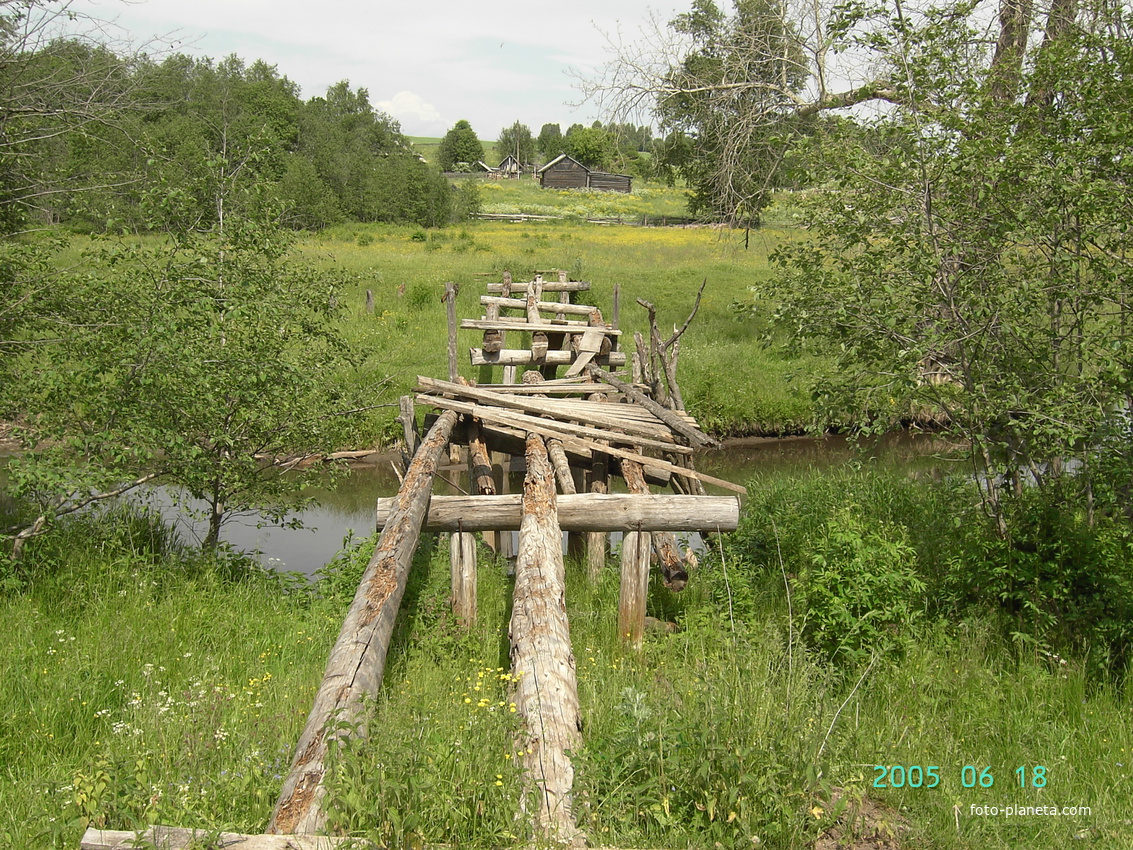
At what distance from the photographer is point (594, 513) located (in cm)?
587

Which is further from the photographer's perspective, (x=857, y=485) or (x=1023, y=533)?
(x=857, y=485)

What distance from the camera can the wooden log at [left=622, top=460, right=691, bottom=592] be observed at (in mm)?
6359

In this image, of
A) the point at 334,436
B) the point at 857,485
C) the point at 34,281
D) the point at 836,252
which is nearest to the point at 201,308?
the point at 34,281

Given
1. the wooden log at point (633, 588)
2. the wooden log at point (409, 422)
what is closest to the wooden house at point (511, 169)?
the wooden log at point (409, 422)

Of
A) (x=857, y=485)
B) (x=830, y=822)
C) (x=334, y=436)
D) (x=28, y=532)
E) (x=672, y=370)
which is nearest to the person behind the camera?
(x=830, y=822)

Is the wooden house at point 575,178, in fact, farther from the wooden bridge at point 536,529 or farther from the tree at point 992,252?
the tree at point 992,252

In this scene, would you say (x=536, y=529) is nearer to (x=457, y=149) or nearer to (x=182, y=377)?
(x=182, y=377)

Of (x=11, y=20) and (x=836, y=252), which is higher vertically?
(x=11, y=20)

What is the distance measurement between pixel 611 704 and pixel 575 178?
7115 cm

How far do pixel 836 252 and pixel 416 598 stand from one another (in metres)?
4.58

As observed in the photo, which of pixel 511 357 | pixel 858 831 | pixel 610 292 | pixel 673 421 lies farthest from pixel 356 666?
pixel 610 292

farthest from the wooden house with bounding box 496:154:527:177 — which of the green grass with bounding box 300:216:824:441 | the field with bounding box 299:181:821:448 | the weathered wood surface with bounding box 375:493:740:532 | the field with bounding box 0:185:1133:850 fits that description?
the weathered wood surface with bounding box 375:493:740:532

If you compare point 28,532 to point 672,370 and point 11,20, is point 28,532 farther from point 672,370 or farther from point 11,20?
point 672,370

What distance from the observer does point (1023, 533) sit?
19.5 ft
